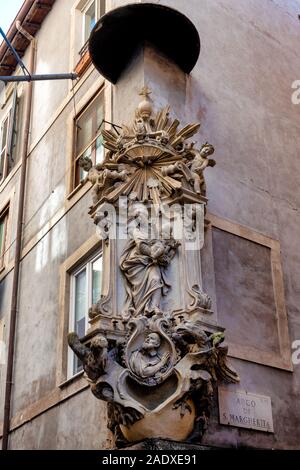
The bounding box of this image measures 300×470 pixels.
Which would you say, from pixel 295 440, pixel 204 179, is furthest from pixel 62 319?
pixel 295 440

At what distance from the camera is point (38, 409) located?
10617mm

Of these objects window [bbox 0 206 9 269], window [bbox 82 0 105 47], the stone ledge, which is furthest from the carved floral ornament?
window [bbox 0 206 9 269]

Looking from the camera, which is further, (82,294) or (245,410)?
(82,294)

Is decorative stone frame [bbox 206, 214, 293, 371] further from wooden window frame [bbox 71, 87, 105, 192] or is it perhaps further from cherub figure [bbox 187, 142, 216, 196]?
wooden window frame [bbox 71, 87, 105, 192]

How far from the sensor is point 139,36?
11.0 metres

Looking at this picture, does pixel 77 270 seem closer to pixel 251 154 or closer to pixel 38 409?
pixel 38 409

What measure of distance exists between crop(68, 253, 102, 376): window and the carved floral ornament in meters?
1.34

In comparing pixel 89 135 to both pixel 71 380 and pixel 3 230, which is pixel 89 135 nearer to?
pixel 3 230

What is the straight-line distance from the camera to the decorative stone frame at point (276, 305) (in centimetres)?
937

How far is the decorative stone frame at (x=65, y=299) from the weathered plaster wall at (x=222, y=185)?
18 centimetres

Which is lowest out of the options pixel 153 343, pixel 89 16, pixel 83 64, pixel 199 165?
pixel 153 343

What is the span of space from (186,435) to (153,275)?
1.90 meters

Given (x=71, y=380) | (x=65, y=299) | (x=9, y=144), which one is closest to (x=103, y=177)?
(x=65, y=299)

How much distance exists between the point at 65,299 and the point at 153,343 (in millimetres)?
3104
